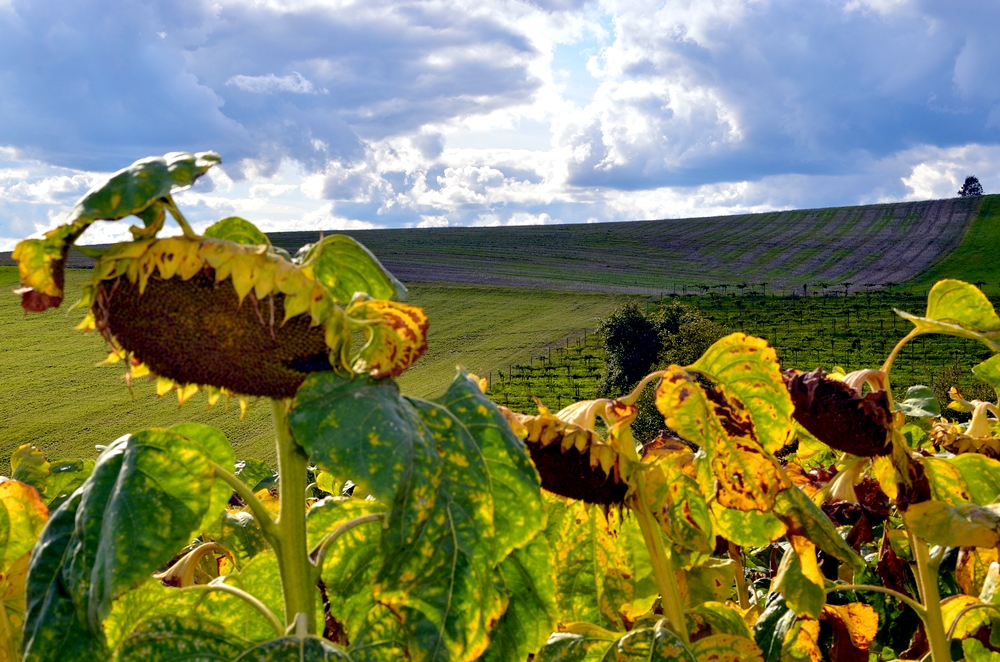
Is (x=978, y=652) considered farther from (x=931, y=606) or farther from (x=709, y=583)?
(x=709, y=583)

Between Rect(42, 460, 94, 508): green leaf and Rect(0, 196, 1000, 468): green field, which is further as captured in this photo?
Rect(0, 196, 1000, 468): green field

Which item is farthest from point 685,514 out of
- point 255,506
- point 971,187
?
point 971,187

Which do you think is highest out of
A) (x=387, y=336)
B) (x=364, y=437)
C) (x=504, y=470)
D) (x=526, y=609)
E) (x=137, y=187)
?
(x=137, y=187)

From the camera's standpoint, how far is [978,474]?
8.11 feet

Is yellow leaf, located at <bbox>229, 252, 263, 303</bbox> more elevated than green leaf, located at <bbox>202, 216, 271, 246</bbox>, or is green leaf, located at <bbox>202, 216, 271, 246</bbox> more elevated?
green leaf, located at <bbox>202, 216, 271, 246</bbox>

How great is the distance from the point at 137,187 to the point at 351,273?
0.52 meters

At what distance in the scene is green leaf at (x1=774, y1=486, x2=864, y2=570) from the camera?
2062 mm

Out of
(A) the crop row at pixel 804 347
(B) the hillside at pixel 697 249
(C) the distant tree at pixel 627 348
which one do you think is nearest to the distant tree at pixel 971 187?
(B) the hillside at pixel 697 249

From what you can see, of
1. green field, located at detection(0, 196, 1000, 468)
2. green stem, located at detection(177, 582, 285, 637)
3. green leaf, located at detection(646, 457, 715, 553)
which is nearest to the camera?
green stem, located at detection(177, 582, 285, 637)

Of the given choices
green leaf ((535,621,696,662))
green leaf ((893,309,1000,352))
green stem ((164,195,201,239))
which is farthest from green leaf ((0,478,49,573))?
green leaf ((893,309,1000,352))

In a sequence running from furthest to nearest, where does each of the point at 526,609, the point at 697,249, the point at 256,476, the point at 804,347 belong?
the point at 697,249, the point at 804,347, the point at 256,476, the point at 526,609

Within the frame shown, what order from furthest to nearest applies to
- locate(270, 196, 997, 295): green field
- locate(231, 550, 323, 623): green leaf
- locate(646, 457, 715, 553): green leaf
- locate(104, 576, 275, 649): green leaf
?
locate(270, 196, 997, 295): green field, locate(646, 457, 715, 553): green leaf, locate(231, 550, 323, 623): green leaf, locate(104, 576, 275, 649): green leaf

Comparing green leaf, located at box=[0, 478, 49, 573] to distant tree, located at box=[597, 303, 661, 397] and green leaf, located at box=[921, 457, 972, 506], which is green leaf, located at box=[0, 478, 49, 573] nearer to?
green leaf, located at box=[921, 457, 972, 506]

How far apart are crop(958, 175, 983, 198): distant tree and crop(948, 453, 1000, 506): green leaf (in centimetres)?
13320
